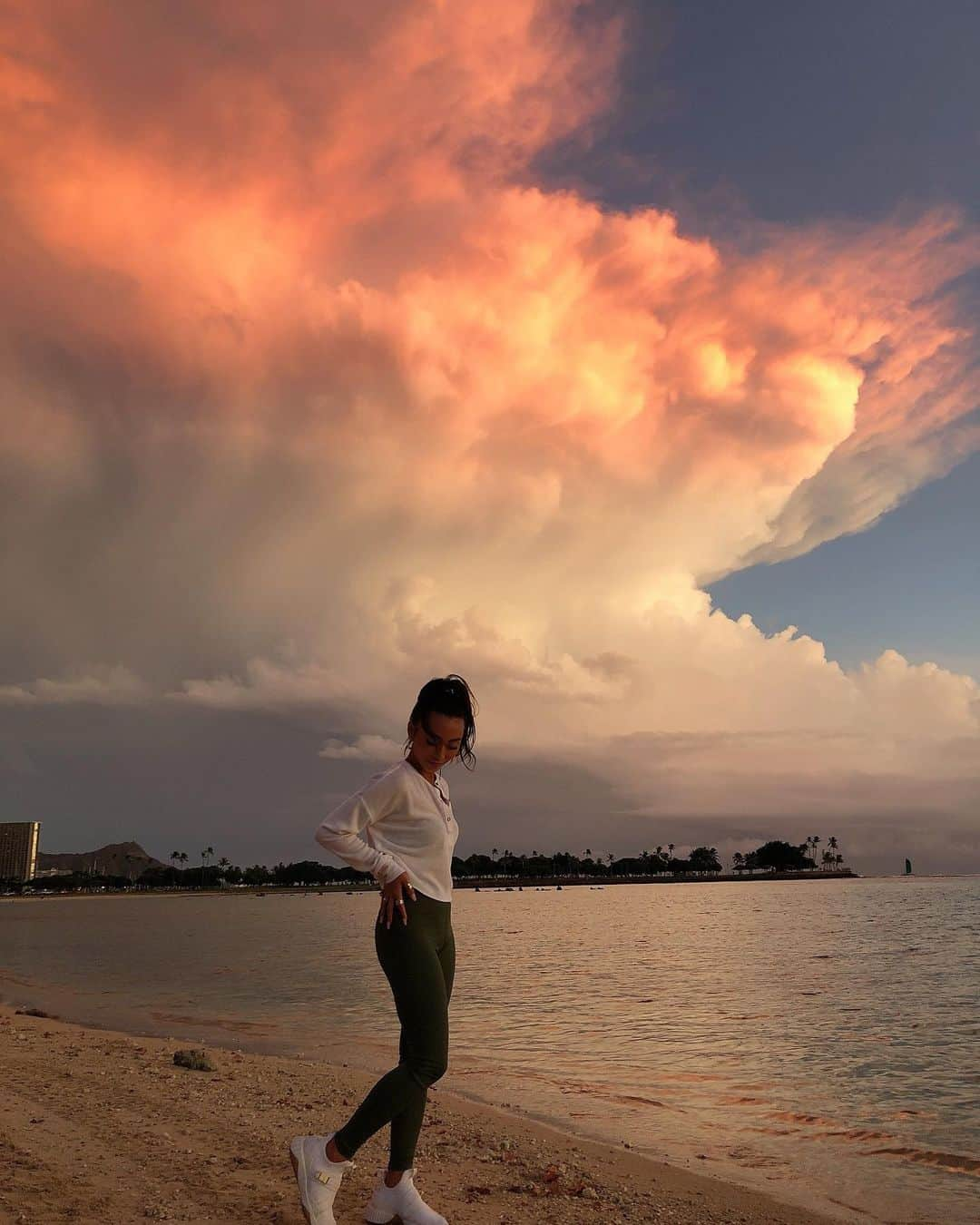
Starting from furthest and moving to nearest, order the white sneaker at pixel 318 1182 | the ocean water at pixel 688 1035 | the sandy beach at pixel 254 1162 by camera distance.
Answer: the ocean water at pixel 688 1035, the sandy beach at pixel 254 1162, the white sneaker at pixel 318 1182

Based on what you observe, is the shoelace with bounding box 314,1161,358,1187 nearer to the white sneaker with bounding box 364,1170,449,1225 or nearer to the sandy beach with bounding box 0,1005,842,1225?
the white sneaker with bounding box 364,1170,449,1225

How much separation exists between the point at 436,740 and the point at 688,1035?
45.4 ft

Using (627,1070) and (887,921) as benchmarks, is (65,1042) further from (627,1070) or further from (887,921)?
(887,921)

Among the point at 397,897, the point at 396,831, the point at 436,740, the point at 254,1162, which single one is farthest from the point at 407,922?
the point at 254,1162

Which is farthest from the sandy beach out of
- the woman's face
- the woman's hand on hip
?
the woman's face

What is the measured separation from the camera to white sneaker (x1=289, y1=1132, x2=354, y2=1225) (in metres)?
4.53

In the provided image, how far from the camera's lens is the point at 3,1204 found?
16.6 ft

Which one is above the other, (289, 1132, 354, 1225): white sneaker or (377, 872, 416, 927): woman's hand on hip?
(377, 872, 416, 927): woman's hand on hip

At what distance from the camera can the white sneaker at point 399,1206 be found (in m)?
4.65

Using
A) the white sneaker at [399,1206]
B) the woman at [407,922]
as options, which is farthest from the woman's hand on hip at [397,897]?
the white sneaker at [399,1206]

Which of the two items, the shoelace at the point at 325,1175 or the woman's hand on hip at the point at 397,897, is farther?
the shoelace at the point at 325,1175

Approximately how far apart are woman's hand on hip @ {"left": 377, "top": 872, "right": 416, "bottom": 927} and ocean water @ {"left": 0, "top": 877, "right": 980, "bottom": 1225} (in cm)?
436

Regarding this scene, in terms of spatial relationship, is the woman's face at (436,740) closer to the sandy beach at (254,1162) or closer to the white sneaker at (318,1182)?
the white sneaker at (318,1182)

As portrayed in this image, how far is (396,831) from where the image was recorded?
14.9 feet
